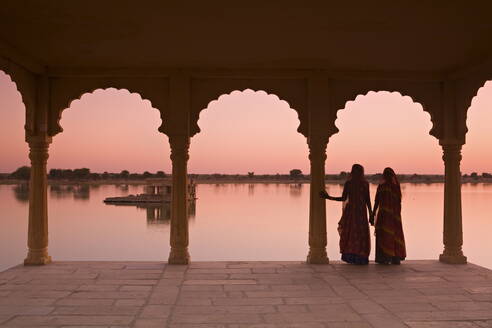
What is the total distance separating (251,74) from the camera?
7.96m

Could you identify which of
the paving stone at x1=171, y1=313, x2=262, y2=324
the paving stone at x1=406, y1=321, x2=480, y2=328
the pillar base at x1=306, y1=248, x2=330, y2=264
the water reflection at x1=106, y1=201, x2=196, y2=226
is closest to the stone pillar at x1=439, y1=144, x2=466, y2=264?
the pillar base at x1=306, y1=248, x2=330, y2=264

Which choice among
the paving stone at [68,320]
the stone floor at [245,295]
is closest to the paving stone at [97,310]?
the stone floor at [245,295]

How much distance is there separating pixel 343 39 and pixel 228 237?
32.4 m

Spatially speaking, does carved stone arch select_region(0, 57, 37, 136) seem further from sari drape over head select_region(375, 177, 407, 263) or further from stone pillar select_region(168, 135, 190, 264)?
sari drape over head select_region(375, 177, 407, 263)

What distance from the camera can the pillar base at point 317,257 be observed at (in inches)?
318

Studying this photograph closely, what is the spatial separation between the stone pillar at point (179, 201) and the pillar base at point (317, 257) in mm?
1986

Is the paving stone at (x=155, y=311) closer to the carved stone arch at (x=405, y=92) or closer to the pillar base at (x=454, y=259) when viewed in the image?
the carved stone arch at (x=405, y=92)

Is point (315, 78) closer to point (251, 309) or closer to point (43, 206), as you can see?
point (251, 309)

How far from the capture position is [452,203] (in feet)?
27.6

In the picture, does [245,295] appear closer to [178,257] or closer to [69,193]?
[178,257]

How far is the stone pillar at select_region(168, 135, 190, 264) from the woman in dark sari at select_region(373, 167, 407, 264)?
3.06 metres

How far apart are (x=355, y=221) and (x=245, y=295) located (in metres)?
2.63

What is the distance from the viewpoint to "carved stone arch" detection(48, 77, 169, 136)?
26.5 ft

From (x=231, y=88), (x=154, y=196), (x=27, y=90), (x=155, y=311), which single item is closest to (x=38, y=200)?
(x=27, y=90)
